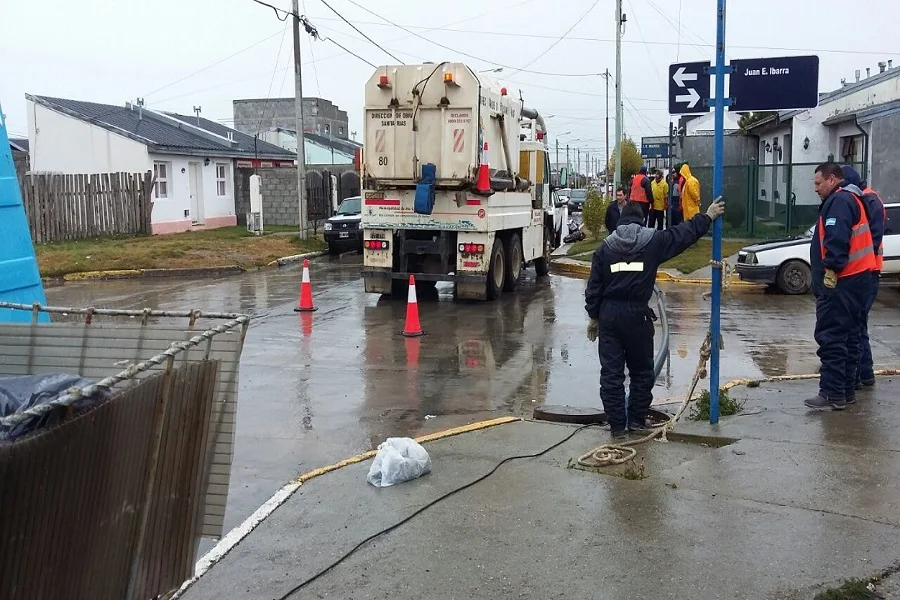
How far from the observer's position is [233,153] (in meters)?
35.1

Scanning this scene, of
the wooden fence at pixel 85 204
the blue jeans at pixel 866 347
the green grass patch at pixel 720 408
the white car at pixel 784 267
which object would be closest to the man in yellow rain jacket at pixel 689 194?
the white car at pixel 784 267

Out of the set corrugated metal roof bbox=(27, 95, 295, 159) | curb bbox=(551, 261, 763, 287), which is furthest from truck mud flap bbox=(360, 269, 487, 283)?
corrugated metal roof bbox=(27, 95, 295, 159)

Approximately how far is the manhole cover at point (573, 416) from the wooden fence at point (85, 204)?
808 inches

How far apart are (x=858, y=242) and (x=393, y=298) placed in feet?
32.1

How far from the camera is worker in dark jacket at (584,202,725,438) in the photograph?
259 inches

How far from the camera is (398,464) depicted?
573 cm

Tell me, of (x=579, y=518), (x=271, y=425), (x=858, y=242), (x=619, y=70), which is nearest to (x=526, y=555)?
(x=579, y=518)

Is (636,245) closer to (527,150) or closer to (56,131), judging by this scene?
(527,150)

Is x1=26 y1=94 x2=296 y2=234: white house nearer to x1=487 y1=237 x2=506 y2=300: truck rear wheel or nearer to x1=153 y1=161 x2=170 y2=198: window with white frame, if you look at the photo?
x1=153 y1=161 x2=170 y2=198: window with white frame

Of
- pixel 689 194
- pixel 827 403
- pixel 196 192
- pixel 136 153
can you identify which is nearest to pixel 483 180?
pixel 689 194

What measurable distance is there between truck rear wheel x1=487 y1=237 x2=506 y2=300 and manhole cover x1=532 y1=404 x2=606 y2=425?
7977mm

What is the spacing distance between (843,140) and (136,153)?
2235 centimetres

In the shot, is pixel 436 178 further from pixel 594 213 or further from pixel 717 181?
pixel 594 213

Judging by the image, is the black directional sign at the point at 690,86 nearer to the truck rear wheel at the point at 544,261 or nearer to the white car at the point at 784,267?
the white car at the point at 784,267
